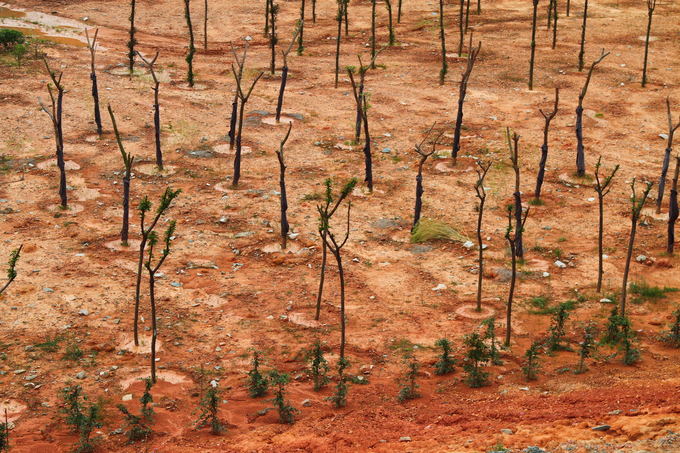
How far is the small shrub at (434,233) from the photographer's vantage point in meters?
18.7

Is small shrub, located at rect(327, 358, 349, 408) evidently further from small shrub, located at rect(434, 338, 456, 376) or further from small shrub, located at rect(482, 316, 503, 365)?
small shrub, located at rect(482, 316, 503, 365)

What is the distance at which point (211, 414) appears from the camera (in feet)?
38.9

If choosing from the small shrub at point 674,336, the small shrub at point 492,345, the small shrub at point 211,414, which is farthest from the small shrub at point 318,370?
the small shrub at point 674,336

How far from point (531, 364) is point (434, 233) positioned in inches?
244

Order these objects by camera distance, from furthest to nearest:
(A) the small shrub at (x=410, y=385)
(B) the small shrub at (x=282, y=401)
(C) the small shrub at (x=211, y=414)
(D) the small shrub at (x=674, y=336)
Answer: (D) the small shrub at (x=674, y=336), (A) the small shrub at (x=410, y=385), (B) the small shrub at (x=282, y=401), (C) the small shrub at (x=211, y=414)

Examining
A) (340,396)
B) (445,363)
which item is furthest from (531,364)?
(340,396)

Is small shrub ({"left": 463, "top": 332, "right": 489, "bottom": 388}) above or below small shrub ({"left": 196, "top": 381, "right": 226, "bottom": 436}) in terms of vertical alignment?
above

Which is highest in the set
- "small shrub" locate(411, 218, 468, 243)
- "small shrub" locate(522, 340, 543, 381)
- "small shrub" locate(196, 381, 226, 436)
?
"small shrub" locate(411, 218, 468, 243)

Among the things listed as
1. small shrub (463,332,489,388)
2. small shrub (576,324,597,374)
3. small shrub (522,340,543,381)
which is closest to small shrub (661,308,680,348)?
small shrub (576,324,597,374)

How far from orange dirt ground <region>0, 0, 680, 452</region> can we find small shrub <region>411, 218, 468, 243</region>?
1.00 feet

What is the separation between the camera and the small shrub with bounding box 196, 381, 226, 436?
1173 centimetres

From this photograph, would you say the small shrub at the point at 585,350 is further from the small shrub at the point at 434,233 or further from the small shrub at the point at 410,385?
the small shrub at the point at 434,233

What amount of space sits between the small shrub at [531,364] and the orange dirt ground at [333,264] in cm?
12

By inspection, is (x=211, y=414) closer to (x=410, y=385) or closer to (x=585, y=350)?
(x=410, y=385)
